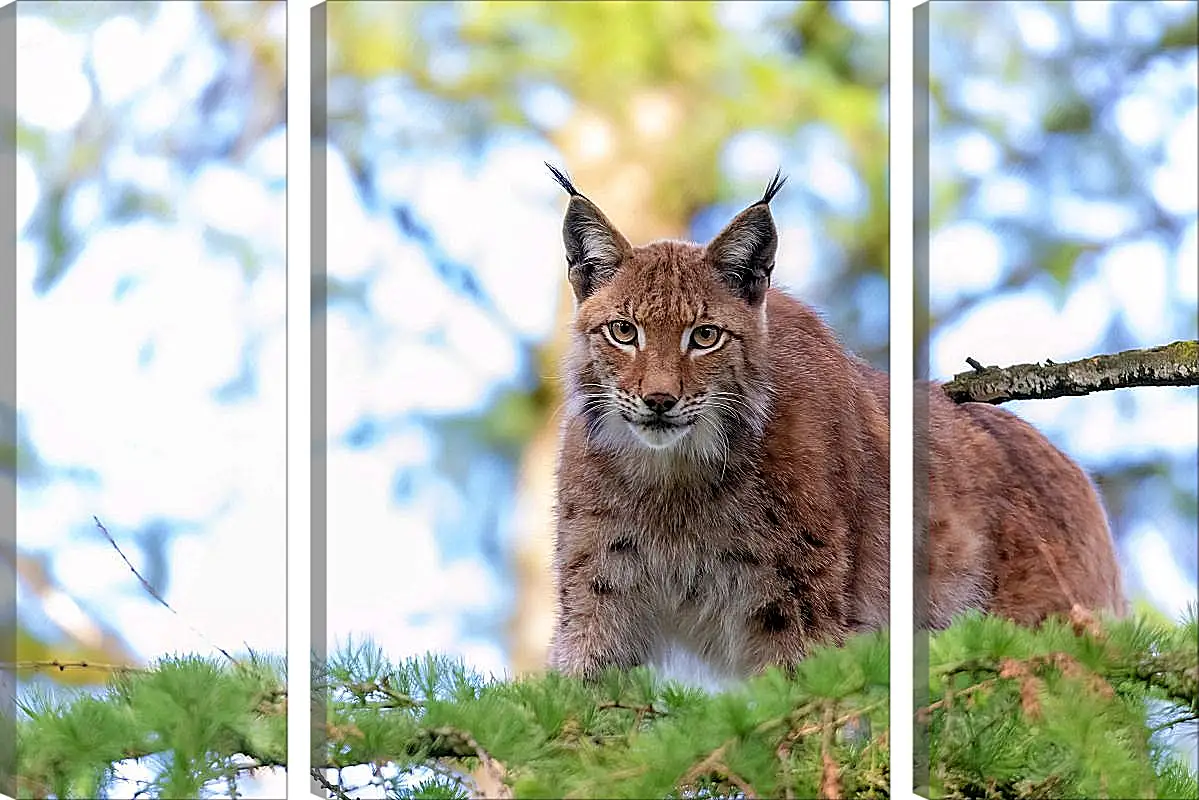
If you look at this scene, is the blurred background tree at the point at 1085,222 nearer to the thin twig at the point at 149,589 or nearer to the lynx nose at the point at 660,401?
the lynx nose at the point at 660,401

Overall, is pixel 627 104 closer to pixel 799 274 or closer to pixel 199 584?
pixel 799 274

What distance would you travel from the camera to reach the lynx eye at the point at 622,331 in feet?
6.57

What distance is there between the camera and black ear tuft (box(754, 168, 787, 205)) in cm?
199

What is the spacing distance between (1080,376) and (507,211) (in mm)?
969

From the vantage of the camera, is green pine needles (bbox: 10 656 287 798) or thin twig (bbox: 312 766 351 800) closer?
green pine needles (bbox: 10 656 287 798)

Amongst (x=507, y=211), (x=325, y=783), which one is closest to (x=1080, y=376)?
(x=507, y=211)

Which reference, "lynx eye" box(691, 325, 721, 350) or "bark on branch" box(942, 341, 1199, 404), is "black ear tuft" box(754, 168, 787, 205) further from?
"bark on branch" box(942, 341, 1199, 404)

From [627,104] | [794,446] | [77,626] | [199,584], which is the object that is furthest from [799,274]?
[77,626]

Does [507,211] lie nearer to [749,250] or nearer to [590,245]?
[590,245]

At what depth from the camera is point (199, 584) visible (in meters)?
2.42

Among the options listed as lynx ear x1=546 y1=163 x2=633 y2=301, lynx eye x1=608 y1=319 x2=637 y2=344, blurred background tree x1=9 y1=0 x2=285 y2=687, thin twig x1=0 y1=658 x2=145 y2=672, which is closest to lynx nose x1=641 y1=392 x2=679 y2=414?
lynx eye x1=608 y1=319 x2=637 y2=344

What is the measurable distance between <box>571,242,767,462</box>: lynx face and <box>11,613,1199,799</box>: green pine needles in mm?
363

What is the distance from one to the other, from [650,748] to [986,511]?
573mm

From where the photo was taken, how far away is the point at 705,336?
1.99m
